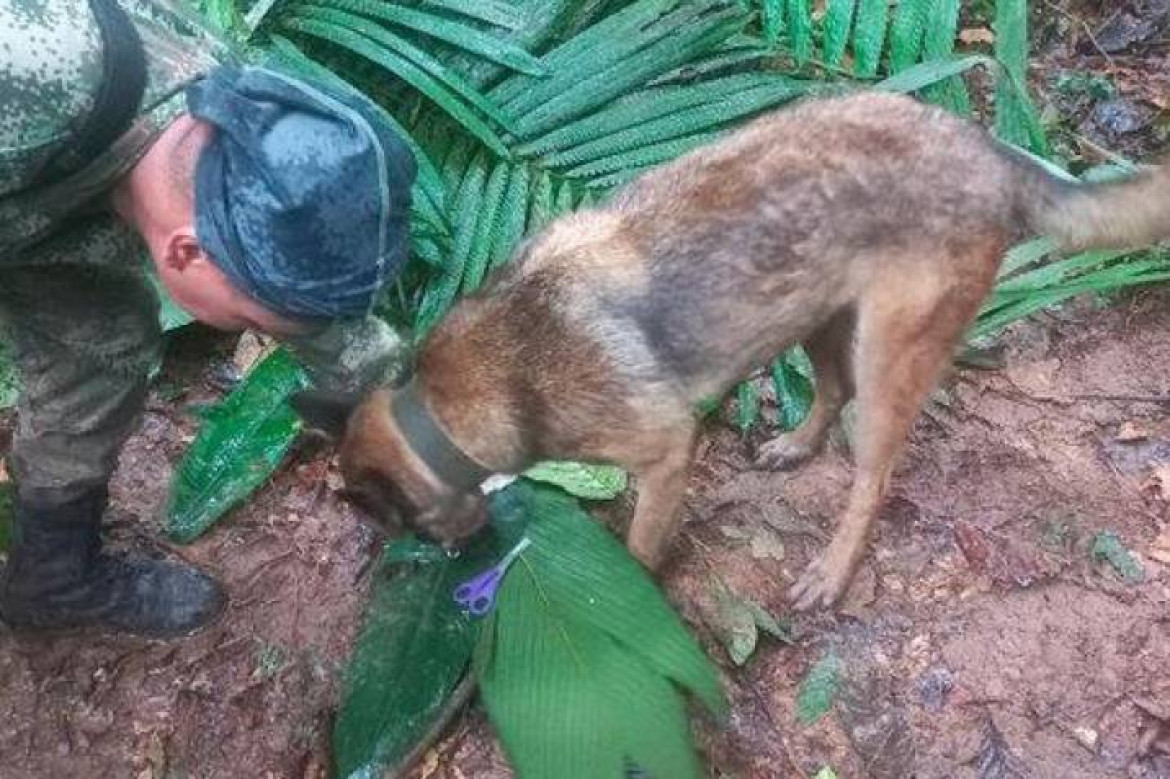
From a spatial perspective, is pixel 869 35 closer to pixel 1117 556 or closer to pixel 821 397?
pixel 821 397

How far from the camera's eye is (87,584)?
3689mm

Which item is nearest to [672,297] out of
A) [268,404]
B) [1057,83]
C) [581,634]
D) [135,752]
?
[581,634]

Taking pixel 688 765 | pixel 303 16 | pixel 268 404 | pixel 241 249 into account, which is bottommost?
pixel 688 765

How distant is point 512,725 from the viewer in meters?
3.27

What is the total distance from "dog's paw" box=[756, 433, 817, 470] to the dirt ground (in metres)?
0.05

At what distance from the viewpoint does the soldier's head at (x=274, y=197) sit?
2352 mm

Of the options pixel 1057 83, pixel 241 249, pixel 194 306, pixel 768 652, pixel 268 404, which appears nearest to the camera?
pixel 241 249

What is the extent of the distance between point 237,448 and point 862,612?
206cm

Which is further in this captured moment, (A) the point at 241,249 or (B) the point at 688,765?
(B) the point at 688,765

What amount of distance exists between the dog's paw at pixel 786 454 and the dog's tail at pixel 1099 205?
1147 mm

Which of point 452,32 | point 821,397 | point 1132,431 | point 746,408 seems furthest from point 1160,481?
point 452,32

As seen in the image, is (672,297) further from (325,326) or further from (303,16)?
(303,16)

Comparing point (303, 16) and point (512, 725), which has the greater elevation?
point (303, 16)

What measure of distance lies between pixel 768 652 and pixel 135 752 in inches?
72.8
